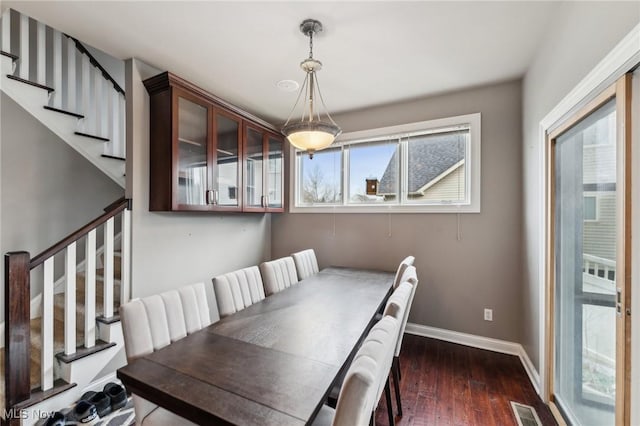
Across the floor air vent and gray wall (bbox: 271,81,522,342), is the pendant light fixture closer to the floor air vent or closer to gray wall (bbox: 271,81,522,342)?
gray wall (bbox: 271,81,522,342)

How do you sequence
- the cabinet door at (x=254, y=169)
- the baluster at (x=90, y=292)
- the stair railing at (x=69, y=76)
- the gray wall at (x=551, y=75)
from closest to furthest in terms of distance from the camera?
the gray wall at (x=551, y=75) → the baluster at (x=90, y=292) → the stair railing at (x=69, y=76) → the cabinet door at (x=254, y=169)

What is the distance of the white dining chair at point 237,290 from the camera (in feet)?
5.82

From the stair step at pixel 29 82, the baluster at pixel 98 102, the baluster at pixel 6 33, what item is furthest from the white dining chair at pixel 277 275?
the baluster at pixel 6 33

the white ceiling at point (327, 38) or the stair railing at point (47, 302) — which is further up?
the white ceiling at point (327, 38)

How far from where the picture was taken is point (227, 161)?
111 inches

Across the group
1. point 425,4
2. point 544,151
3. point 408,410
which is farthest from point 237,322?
point 544,151

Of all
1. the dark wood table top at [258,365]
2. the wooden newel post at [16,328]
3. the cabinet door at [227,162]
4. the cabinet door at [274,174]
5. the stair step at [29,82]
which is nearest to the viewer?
the dark wood table top at [258,365]

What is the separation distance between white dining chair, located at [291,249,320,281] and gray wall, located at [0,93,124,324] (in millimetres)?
2336

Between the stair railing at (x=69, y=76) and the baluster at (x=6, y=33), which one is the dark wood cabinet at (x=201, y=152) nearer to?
the stair railing at (x=69, y=76)

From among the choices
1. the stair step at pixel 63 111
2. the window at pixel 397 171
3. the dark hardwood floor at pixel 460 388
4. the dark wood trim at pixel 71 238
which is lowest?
the dark hardwood floor at pixel 460 388

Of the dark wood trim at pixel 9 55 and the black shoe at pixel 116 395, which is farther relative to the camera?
the dark wood trim at pixel 9 55

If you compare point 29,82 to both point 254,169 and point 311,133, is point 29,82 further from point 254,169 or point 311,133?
point 311,133

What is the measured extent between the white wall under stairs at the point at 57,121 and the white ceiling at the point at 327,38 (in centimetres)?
83

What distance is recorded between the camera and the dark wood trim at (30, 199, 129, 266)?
1.68 metres
